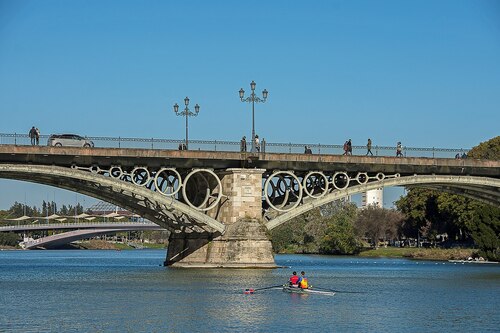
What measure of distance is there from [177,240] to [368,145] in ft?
50.7

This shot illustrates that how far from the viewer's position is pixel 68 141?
7950 cm

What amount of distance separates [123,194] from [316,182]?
14818 millimetres

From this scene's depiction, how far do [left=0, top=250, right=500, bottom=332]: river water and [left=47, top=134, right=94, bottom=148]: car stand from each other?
28.2 ft

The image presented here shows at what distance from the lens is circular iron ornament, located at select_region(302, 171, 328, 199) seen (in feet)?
280

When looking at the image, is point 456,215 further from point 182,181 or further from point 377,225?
point 182,181

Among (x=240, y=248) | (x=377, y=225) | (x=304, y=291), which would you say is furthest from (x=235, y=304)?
(x=377, y=225)

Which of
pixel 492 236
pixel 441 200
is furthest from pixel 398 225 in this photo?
pixel 492 236

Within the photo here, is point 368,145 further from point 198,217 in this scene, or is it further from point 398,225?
point 398,225

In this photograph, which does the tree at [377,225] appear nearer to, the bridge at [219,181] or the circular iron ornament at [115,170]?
the bridge at [219,181]

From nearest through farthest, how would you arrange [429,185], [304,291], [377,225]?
[304,291], [429,185], [377,225]

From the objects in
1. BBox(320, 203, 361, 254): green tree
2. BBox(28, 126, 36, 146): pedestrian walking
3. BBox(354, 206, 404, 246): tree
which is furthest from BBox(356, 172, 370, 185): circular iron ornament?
BBox(354, 206, 404, 246): tree

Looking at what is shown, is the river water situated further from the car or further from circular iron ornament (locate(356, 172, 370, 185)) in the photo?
circular iron ornament (locate(356, 172, 370, 185))

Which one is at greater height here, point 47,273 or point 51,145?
point 51,145

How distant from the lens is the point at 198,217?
3199 inches
